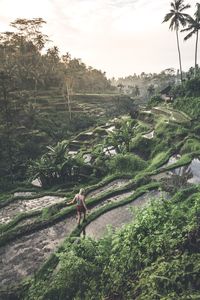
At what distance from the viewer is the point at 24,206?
17.9 m

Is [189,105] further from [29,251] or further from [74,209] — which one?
[29,251]

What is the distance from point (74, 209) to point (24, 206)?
13.2 feet

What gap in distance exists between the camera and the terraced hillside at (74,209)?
1103 centimetres

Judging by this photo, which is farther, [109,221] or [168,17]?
[168,17]

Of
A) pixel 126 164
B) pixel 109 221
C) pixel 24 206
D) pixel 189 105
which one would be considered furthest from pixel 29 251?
pixel 189 105

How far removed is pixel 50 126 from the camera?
3981 cm

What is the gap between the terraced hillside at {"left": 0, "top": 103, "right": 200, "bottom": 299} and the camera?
36.2ft

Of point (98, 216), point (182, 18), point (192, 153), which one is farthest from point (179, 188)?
point (182, 18)

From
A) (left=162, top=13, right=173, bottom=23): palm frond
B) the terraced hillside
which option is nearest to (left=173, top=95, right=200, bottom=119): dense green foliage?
the terraced hillside

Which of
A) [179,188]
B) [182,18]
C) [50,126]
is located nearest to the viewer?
[179,188]

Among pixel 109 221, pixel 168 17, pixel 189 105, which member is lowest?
pixel 109 221

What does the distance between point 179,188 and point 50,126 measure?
26848 millimetres

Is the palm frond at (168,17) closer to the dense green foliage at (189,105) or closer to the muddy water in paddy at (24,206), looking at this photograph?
the dense green foliage at (189,105)

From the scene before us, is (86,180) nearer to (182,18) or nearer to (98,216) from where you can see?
(98,216)
